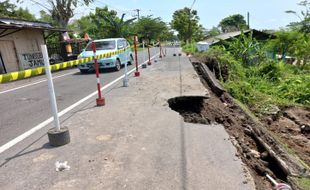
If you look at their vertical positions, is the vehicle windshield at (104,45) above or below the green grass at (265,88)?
above

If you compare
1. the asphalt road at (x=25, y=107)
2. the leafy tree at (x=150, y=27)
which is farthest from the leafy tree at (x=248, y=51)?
the leafy tree at (x=150, y=27)

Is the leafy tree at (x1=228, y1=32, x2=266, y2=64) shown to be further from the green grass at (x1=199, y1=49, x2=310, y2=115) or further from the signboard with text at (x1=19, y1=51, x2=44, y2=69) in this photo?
the signboard with text at (x1=19, y1=51, x2=44, y2=69)

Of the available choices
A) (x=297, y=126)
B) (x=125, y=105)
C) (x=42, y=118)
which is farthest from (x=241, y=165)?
(x=42, y=118)

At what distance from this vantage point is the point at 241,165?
327 cm

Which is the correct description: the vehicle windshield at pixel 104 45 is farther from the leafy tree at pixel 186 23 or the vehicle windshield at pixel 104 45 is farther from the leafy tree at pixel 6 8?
the leafy tree at pixel 186 23

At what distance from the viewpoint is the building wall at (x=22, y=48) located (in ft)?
57.0

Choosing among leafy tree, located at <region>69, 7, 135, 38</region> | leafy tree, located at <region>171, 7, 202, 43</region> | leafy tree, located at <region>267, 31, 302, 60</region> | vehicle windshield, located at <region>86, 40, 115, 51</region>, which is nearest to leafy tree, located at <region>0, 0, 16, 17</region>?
leafy tree, located at <region>69, 7, 135, 38</region>

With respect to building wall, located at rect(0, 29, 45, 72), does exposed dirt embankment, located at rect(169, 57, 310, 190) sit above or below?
below

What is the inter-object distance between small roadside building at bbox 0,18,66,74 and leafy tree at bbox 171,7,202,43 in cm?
4700

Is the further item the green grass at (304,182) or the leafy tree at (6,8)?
the leafy tree at (6,8)

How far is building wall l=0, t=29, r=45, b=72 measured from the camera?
1738cm

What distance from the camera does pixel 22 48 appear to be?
19234mm

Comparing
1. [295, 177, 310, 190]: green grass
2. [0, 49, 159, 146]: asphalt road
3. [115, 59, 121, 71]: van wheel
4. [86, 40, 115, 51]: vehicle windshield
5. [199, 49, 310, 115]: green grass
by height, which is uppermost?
[86, 40, 115, 51]: vehicle windshield

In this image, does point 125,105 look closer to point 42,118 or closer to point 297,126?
point 42,118
